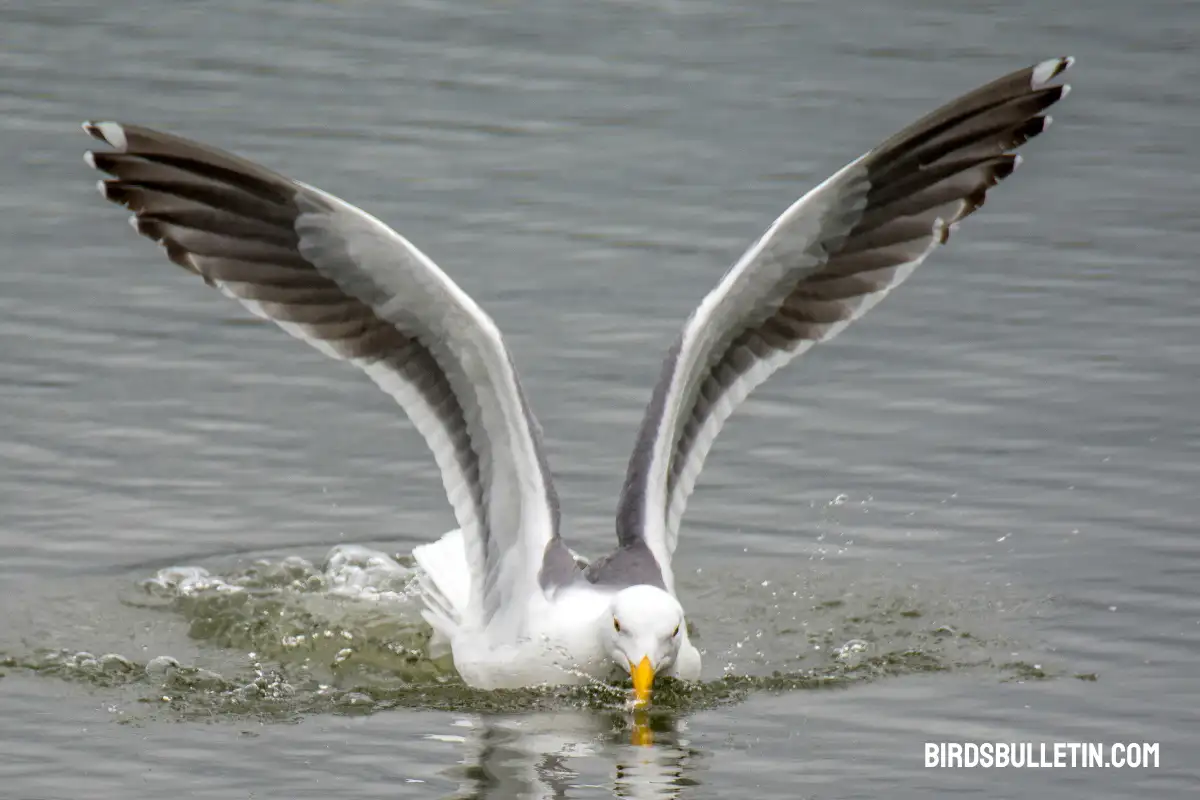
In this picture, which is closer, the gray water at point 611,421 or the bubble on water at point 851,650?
the gray water at point 611,421

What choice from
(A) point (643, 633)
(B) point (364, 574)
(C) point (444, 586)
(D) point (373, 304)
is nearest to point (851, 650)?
(A) point (643, 633)

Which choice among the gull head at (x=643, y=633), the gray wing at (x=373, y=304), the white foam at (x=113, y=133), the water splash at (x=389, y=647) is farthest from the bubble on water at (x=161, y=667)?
the white foam at (x=113, y=133)

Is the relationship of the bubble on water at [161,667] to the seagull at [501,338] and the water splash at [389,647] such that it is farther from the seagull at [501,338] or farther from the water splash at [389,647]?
the seagull at [501,338]

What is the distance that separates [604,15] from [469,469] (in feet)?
33.8

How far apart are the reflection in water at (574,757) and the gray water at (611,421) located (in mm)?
29

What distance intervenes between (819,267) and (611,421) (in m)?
2.56

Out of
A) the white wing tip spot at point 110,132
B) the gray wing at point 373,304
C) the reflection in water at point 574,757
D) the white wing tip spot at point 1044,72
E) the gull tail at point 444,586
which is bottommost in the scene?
the reflection in water at point 574,757

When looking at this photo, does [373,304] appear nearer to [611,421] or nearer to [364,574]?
[364,574]

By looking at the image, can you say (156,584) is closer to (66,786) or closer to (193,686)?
(193,686)

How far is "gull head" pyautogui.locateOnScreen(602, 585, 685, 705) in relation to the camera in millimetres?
10094

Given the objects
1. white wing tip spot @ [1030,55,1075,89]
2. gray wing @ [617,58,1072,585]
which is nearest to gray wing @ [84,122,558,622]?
gray wing @ [617,58,1072,585]

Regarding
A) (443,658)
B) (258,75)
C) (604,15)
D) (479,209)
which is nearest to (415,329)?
(443,658)

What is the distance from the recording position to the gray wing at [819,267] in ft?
35.5

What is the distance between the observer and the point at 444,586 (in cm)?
1159
